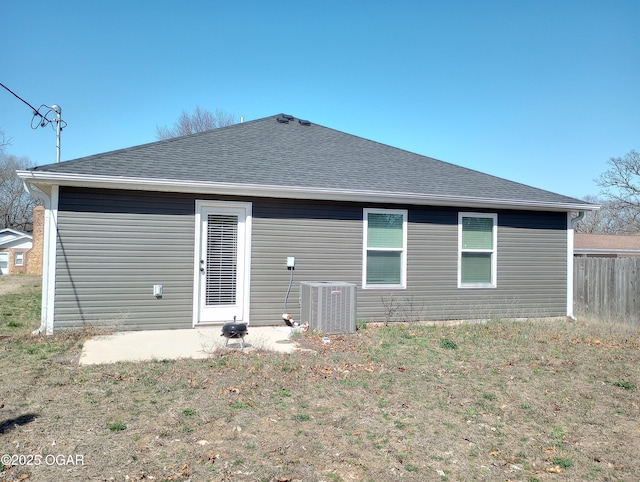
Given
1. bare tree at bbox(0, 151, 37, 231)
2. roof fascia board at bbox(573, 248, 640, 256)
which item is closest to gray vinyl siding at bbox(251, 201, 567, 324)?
roof fascia board at bbox(573, 248, 640, 256)

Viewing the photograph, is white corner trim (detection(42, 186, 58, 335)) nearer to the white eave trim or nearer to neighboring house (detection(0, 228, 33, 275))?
the white eave trim

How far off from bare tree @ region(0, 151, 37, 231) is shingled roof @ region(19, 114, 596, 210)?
37538 mm

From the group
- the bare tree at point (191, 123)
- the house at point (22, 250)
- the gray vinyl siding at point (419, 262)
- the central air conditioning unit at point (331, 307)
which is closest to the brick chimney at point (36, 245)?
the house at point (22, 250)

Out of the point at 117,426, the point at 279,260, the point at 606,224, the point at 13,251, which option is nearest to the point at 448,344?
the point at 279,260

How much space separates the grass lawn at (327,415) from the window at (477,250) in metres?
2.94

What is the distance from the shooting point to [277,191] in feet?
25.5

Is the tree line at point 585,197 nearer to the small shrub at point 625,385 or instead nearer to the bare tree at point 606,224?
the bare tree at point 606,224

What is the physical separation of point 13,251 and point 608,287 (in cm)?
3052

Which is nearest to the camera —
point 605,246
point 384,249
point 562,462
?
point 562,462

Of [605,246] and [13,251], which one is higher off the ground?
[605,246]

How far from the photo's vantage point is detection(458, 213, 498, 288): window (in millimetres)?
9219

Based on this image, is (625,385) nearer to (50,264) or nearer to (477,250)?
(477,250)

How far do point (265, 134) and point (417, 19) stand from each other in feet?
16.1

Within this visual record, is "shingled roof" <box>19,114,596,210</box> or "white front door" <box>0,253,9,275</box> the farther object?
"white front door" <box>0,253,9,275</box>
